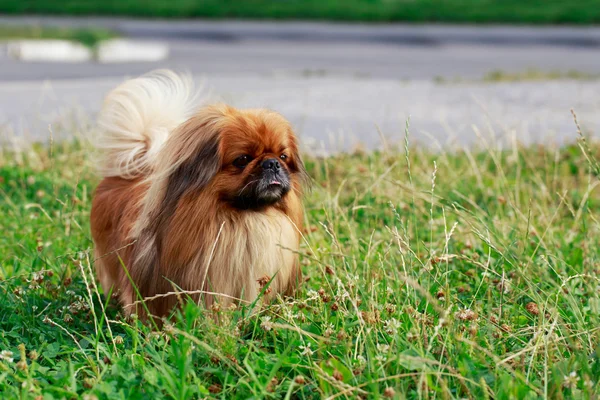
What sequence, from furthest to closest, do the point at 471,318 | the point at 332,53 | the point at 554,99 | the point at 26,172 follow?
the point at 332,53 < the point at 554,99 < the point at 26,172 < the point at 471,318

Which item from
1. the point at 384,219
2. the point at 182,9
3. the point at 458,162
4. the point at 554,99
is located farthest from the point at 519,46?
the point at 384,219

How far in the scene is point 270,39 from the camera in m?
17.2

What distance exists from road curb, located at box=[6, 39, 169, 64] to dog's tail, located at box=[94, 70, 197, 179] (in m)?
9.43

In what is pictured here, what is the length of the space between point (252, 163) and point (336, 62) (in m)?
10.8

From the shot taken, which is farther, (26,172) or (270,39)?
(270,39)

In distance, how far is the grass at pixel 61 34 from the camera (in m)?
16.4

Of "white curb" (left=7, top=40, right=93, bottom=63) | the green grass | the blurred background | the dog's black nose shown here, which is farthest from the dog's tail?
the green grass

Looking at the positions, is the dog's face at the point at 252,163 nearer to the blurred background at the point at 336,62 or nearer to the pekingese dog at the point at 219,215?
the pekingese dog at the point at 219,215

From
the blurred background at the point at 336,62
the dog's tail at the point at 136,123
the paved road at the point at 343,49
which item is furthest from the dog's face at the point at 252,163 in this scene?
the paved road at the point at 343,49

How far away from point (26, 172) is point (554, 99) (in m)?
6.49

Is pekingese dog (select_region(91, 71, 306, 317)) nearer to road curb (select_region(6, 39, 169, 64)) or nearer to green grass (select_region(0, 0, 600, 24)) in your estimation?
road curb (select_region(6, 39, 169, 64))

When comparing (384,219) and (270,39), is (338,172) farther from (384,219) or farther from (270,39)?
(270,39)

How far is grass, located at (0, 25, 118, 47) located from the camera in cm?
1636

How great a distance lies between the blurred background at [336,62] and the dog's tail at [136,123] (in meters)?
0.23
